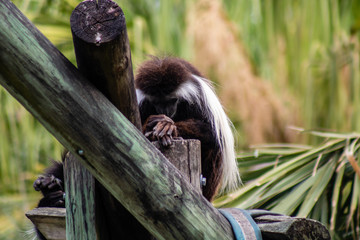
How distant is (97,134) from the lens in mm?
1420

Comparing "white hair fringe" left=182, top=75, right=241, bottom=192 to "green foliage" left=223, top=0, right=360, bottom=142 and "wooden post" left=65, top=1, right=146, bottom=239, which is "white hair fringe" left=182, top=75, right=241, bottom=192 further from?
"green foliage" left=223, top=0, right=360, bottom=142

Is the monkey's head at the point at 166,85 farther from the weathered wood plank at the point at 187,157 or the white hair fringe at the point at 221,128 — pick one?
the weathered wood plank at the point at 187,157

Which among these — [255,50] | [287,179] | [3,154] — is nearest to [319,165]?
[287,179]

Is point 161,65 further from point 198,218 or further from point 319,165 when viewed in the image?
point 198,218

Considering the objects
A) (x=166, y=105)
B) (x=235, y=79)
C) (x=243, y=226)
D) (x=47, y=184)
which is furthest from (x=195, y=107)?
(x=235, y=79)

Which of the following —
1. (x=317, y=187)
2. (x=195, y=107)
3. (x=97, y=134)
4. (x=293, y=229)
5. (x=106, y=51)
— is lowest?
(x=317, y=187)

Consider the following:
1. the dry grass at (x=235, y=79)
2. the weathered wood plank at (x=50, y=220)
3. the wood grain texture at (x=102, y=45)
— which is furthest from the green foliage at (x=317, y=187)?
the dry grass at (x=235, y=79)

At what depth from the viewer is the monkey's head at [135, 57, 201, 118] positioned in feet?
9.07

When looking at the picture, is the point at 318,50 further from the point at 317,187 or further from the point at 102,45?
the point at 102,45

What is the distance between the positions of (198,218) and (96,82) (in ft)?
1.65

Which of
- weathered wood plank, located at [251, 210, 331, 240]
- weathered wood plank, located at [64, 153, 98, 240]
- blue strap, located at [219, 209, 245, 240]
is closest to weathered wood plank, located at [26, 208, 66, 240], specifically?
weathered wood plank, located at [64, 153, 98, 240]

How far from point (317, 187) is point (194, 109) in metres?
0.78

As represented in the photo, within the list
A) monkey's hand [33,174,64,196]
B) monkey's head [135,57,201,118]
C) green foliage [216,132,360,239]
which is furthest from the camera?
monkey's head [135,57,201,118]

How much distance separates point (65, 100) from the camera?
1382 millimetres
